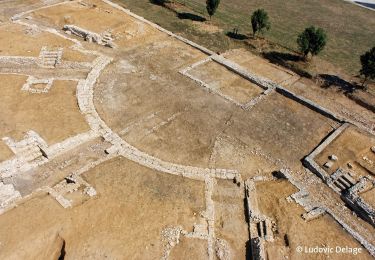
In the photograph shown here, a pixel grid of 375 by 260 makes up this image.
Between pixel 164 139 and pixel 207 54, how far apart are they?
37.8ft

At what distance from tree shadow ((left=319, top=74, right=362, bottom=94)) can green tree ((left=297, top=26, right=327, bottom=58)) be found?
7.97 feet

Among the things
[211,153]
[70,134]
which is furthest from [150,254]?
[70,134]

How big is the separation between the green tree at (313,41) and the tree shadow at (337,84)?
2.43 meters

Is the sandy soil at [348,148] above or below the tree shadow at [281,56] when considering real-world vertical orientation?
below

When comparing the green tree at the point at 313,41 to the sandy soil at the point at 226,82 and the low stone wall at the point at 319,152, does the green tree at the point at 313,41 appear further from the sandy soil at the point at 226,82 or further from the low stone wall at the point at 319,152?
the low stone wall at the point at 319,152

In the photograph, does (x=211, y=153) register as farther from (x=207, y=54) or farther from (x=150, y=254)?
(x=207, y=54)

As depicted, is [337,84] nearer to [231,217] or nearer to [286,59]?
[286,59]

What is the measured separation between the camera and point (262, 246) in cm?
1521

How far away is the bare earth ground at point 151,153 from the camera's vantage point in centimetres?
1554

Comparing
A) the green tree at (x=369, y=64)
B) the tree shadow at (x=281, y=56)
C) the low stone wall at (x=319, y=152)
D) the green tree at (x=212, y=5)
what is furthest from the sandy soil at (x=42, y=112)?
the green tree at (x=369, y=64)

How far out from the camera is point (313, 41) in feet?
94.1

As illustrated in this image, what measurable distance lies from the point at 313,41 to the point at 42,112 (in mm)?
21606

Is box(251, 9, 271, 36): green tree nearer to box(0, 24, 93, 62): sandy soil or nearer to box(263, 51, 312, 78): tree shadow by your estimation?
box(263, 51, 312, 78): tree shadow

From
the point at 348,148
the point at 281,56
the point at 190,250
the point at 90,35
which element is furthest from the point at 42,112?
the point at 281,56
